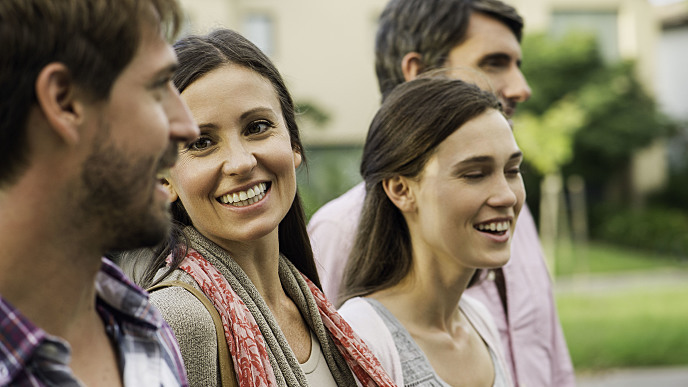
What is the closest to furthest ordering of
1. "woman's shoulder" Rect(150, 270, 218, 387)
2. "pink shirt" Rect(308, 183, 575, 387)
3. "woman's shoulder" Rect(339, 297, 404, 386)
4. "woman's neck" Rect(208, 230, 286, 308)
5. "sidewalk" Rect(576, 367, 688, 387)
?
"woman's shoulder" Rect(150, 270, 218, 387)
"woman's neck" Rect(208, 230, 286, 308)
"woman's shoulder" Rect(339, 297, 404, 386)
"pink shirt" Rect(308, 183, 575, 387)
"sidewalk" Rect(576, 367, 688, 387)

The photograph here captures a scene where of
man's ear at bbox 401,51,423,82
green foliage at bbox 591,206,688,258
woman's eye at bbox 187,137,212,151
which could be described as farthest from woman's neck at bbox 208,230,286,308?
green foliage at bbox 591,206,688,258

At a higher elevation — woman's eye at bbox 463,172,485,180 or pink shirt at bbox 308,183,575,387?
woman's eye at bbox 463,172,485,180

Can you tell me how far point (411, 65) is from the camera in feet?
12.0

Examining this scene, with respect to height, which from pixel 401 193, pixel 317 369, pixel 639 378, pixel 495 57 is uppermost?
pixel 495 57

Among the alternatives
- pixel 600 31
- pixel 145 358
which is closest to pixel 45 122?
pixel 145 358

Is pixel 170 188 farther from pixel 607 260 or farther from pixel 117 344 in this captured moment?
pixel 607 260

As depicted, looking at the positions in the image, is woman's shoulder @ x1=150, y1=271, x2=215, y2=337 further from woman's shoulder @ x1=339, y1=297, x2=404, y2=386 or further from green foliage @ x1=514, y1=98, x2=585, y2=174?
green foliage @ x1=514, y1=98, x2=585, y2=174

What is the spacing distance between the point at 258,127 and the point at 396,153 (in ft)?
2.18

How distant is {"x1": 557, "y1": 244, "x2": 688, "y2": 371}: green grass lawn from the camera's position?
8.91 m

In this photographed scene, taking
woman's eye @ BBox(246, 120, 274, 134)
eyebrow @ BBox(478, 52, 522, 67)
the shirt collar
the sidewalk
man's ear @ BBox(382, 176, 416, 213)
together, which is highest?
eyebrow @ BBox(478, 52, 522, 67)

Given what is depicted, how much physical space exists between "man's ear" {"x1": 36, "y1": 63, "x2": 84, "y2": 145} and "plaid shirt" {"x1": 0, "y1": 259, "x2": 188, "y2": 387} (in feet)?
0.93

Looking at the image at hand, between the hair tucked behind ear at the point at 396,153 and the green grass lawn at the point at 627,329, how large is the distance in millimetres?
6515

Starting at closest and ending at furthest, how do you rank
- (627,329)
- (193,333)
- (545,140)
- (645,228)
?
(193,333) < (627,329) < (545,140) < (645,228)

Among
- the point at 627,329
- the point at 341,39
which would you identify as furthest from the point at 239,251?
the point at 341,39
